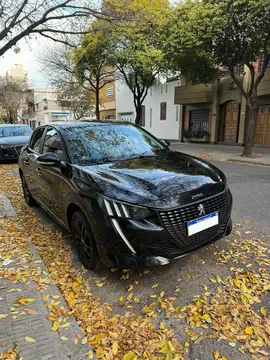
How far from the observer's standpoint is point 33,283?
2840 millimetres

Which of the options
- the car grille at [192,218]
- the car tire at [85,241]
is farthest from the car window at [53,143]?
the car grille at [192,218]

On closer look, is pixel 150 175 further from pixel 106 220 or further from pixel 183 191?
pixel 106 220

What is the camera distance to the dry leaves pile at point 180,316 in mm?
2070

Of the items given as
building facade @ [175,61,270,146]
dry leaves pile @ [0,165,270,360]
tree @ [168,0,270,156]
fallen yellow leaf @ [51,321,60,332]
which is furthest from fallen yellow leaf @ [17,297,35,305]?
building facade @ [175,61,270,146]

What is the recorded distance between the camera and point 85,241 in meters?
3.01

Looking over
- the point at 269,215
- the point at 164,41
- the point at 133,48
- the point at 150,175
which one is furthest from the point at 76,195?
the point at 133,48

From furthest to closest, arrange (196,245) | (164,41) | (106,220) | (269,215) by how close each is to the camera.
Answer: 1. (164,41)
2. (269,215)
3. (196,245)
4. (106,220)

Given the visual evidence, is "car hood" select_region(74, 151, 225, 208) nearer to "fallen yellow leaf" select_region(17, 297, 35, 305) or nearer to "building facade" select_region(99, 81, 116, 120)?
"fallen yellow leaf" select_region(17, 297, 35, 305)

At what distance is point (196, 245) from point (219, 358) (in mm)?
977

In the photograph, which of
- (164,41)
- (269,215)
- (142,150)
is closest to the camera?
(142,150)

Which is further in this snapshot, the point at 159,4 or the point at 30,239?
the point at 159,4

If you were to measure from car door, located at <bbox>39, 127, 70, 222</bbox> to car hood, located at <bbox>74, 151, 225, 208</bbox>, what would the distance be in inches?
14.5

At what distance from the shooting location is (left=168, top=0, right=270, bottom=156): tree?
10336 mm

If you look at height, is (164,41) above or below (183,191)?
above
